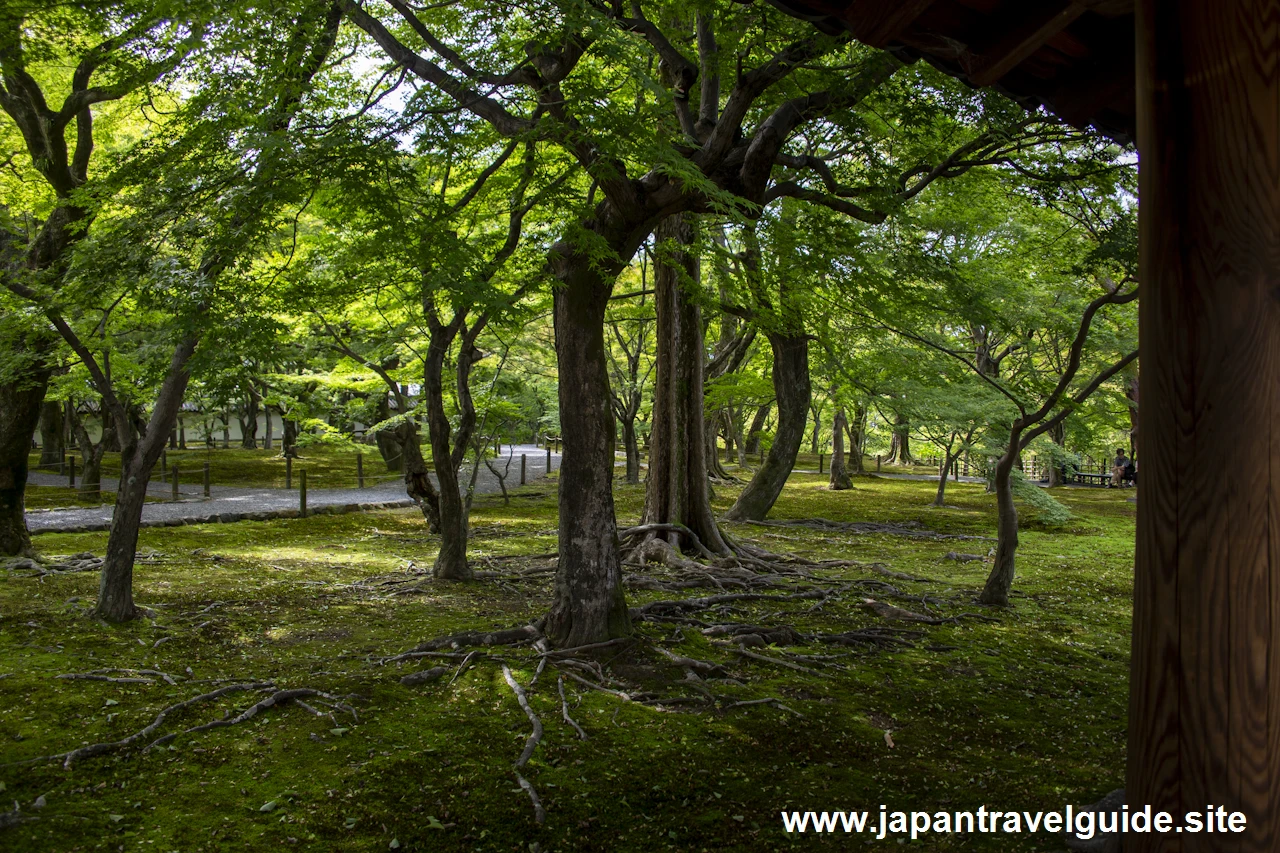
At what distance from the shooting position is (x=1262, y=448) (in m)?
1.86

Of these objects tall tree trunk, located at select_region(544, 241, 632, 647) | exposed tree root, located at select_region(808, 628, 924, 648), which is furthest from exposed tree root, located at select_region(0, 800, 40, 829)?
exposed tree root, located at select_region(808, 628, 924, 648)

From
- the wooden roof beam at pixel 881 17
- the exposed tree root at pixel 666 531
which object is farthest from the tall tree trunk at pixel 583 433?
the exposed tree root at pixel 666 531

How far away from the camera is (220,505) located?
16703 mm

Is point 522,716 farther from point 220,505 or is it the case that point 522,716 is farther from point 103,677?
point 220,505

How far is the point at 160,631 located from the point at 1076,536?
1544 cm

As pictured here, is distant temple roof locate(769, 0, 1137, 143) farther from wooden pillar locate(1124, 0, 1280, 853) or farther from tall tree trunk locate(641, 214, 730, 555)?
tall tree trunk locate(641, 214, 730, 555)

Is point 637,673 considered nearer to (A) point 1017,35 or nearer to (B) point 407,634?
(B) point 407,634

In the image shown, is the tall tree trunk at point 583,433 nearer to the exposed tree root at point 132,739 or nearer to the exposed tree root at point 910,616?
the exposed tree root at point 132,739

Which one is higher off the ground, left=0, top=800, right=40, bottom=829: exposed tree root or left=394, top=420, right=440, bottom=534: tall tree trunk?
left=394, top=420, right=440, bottom=534: tall tree trunk

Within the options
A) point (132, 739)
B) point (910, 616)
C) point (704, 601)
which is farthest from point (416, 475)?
point (132, 739)

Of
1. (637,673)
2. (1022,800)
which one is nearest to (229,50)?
(637,673)

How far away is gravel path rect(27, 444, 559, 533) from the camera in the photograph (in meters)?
13.7

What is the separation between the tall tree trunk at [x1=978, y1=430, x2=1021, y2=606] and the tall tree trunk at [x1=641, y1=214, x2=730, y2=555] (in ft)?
11.7

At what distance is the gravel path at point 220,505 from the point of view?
13.7 meters
